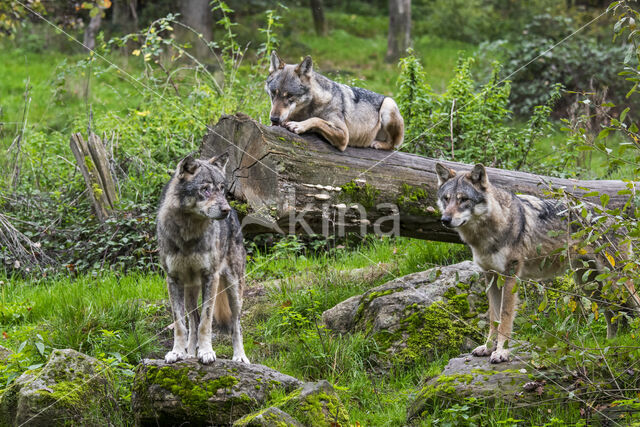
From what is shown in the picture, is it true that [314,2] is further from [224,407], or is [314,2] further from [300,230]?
[224,407]

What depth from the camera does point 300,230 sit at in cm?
736

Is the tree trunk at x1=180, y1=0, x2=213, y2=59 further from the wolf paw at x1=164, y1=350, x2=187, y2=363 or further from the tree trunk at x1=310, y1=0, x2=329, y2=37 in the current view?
the wolf paw at x1=164, y1=350, x2=187, y2=363

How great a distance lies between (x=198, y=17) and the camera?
22.5 meters

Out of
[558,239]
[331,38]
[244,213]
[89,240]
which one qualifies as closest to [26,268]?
[89,240]

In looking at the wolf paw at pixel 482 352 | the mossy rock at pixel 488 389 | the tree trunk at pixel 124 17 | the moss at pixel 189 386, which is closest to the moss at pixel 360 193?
the wolf paw at pixel 482 352

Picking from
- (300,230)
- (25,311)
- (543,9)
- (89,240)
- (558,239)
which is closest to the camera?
(558,239)

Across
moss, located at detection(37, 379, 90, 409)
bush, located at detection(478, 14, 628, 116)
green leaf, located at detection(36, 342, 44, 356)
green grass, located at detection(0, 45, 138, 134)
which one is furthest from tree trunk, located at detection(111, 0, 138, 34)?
moss, located at detection(37, 379, 90, 409)

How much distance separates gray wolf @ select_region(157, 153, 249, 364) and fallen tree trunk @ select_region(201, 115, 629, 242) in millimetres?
784

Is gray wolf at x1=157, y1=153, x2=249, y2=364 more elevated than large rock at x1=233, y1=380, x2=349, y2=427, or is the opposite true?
gray wolf at x1=157, y1=153, x2=249, y2=364

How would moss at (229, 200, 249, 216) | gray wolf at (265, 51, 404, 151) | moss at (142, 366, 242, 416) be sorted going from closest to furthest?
moss at (142, 366, 242, 416)
moss at (229, 200, 249, 216)
gray wolf at (265, 51, 404, 151)

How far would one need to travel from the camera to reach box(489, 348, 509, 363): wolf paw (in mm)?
5974

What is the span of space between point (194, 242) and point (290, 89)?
2.74 metres

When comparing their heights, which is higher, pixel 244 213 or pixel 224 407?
pixel 244 213

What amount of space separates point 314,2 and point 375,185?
21.6 meters
